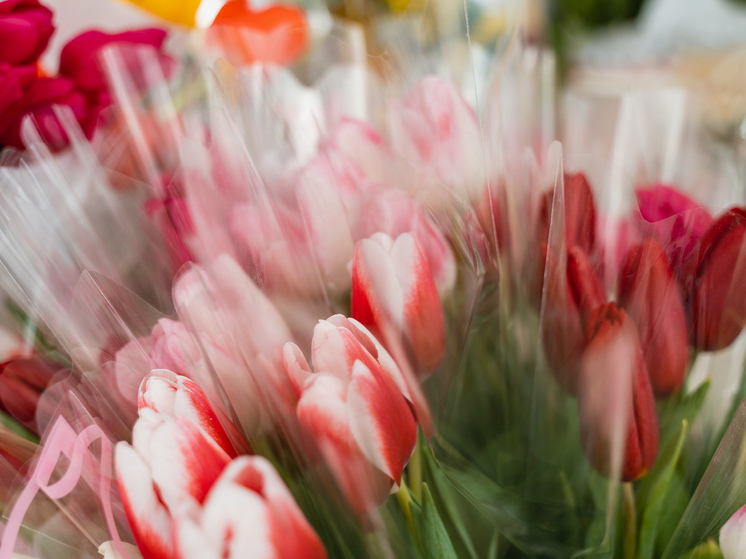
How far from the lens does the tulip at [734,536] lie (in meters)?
0.23

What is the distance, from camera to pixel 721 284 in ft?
0.80

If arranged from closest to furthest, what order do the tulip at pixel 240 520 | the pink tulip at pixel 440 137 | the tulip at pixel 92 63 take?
the tulip at pixel 240 520 → the pink tulip at pixel 440 137 → the tulip at pixel 92 63

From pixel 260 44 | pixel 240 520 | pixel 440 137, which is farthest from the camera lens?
pixel 260 44

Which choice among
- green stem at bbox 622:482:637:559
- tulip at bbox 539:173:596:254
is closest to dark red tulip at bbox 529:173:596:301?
tulip at bbox 539:173:596:254

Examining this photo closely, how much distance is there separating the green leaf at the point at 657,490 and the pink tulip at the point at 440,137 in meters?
0.14

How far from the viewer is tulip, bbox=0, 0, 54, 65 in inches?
13.9

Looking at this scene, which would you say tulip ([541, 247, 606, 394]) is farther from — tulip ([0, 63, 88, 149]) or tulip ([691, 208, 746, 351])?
tulip ([0, 63, 88, 149])

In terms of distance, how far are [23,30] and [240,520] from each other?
1.06 ft

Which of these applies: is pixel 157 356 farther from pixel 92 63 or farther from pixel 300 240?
pixel 92 63

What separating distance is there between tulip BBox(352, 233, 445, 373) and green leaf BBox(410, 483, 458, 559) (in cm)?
5

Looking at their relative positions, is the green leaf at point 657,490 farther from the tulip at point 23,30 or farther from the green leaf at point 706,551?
the tulip at point 23,30

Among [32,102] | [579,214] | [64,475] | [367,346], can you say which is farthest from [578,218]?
[32,102]

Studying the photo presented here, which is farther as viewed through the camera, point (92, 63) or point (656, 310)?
point (92, 63)

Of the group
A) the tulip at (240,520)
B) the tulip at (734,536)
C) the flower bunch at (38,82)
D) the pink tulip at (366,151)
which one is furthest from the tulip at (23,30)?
the tulip at (734,536)
